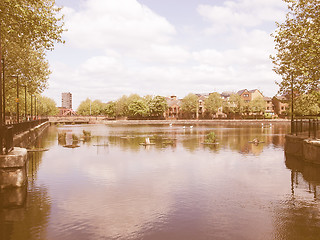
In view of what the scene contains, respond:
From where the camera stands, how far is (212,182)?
64.7ft

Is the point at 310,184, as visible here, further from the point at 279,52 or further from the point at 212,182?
the point at 279,52

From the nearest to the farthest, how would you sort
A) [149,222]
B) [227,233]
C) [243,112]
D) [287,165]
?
1. [227,233]
2. [149,222]
3. [287,165]
4. [243,112]

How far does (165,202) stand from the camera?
15.2 meters

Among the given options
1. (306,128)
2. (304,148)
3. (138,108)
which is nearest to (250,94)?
(138,108)

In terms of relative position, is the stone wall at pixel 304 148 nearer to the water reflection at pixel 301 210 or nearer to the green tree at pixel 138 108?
the water reflection at pixel 301 210

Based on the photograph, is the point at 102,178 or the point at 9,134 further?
the point at 102,178

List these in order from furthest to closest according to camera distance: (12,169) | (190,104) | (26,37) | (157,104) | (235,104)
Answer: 1. (190,104)
2. (235,104)
3. (157,104)
4. (26,37)
5. (12,169)

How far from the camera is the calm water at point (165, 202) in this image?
11719mm

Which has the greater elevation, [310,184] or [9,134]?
[9,134]

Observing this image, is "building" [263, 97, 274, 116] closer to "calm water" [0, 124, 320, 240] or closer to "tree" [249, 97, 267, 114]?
"tree" [249, 97, 267, 114]

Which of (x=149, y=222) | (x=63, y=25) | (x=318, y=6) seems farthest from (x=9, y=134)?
(x=318, y=6)

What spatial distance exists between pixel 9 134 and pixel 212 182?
12272 millimetres

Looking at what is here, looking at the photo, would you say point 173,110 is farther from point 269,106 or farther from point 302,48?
point 302,48

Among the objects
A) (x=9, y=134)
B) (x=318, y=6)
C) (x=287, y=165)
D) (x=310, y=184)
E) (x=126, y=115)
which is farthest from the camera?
(x=126, y=115)
